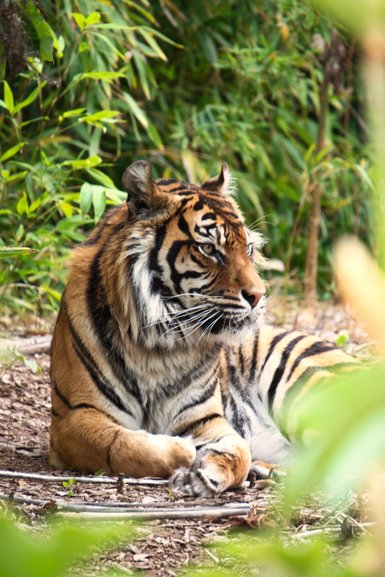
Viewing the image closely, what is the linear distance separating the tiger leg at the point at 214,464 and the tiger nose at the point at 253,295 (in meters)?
0.47

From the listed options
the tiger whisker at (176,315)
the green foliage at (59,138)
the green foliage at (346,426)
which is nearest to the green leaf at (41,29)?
the green foliage at (59,138)

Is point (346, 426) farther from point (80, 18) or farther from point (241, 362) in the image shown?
point (80, 18)

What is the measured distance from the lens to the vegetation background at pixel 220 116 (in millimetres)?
6047

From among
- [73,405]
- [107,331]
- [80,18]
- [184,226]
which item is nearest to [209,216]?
[184,226]

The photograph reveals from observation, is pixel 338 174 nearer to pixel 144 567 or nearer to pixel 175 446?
pixel 175 446

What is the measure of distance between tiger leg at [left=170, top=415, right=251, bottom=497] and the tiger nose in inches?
18.7

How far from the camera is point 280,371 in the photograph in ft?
14.6

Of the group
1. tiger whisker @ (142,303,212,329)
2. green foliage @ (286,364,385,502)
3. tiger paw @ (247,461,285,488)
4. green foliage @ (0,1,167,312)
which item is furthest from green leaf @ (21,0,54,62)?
green foliage @ (286,364,385,502)

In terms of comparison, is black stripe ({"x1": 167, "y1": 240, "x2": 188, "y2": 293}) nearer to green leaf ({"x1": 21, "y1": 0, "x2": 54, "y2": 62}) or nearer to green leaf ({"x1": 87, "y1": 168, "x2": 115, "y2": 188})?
green leaf ({"x1": 21, "y1": 0, "x2": 54, "y2": 62})

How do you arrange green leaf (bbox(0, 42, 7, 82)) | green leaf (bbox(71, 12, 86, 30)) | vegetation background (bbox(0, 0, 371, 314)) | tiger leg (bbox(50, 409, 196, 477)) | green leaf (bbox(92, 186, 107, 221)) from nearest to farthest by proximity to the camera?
1. tiger leg (bbox(50, 409, 196, 477))
2. green leaf (bbox(0, 42, 7, 82))
3. green leaf (bbox(92, 186, 107, 221))
4. green leaf (bbox(71, 12, 86, 30))
5. vegetation background (bbox(0, 0, 371, 314))

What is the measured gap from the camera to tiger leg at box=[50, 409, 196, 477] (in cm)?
340

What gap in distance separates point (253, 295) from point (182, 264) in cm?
30

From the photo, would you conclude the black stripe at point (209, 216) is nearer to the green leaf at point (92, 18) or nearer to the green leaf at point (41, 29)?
the green leaf at point (41, 29)

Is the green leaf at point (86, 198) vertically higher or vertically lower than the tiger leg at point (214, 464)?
higher
